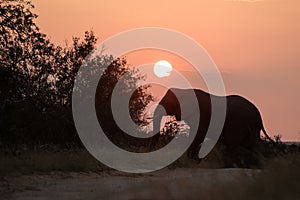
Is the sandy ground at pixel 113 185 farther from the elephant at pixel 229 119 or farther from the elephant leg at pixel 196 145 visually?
the elephant at pixel 229 119

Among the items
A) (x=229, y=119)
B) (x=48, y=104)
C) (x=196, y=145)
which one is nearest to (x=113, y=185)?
(x=196, y=145)

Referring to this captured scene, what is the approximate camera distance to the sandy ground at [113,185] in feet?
37.2

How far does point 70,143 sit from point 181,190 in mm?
15977

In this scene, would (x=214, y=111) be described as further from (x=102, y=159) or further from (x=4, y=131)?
(x=4, y=131)

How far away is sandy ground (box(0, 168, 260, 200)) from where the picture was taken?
11.3 meters

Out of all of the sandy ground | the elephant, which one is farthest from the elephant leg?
the sandy ground

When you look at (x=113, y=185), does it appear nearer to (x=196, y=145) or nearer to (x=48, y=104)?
(x=196, y=145)

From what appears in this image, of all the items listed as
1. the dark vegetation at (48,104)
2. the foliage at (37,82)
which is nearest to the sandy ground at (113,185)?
the dark vegetation at (48,104)

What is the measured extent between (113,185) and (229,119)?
25.4 ft

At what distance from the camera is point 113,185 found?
14789mm

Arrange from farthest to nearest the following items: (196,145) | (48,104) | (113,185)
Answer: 1. (48,104)
2. (196,145)
3. (113,185)

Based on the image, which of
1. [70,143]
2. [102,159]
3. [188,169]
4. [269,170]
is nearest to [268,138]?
[188,169]

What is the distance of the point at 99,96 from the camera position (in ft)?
98.7

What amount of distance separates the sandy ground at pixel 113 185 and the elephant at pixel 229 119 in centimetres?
316
